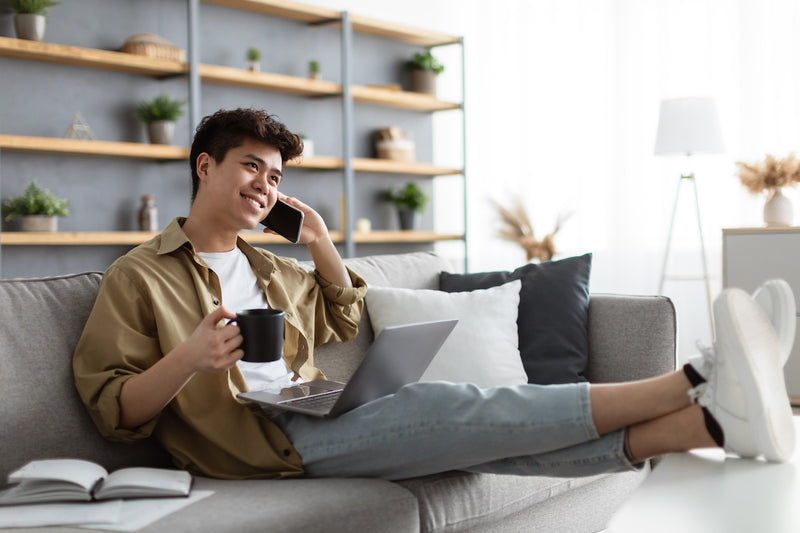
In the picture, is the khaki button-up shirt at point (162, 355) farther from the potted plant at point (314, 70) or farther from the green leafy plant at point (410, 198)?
the green leafy plant at point (410, 198)

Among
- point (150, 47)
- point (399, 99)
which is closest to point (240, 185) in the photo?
point (150, 47)

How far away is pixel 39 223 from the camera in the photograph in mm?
3926

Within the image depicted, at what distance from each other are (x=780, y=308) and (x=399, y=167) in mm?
3978

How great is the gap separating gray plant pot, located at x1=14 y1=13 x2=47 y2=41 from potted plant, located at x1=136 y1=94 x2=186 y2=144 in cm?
61

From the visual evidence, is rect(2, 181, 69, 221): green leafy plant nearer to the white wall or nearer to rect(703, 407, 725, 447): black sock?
the white wall

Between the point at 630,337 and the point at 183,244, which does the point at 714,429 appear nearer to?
the point at 630,337

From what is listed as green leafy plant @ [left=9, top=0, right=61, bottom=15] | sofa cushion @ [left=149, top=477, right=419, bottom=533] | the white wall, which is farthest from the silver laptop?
the white wall

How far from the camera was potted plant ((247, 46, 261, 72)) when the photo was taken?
15.4 ft

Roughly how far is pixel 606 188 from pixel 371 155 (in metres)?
1.61

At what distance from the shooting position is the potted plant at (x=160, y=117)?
432 cm

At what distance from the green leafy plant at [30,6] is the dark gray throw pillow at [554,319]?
2570 millimetres

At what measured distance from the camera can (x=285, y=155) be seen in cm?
219

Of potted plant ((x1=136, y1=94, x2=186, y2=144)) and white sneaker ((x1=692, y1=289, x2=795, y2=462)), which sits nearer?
white sneaker ((x1=692, y1=289, x2=795, y2=462))

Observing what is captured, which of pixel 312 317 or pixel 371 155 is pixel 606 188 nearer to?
pixel 371 155
